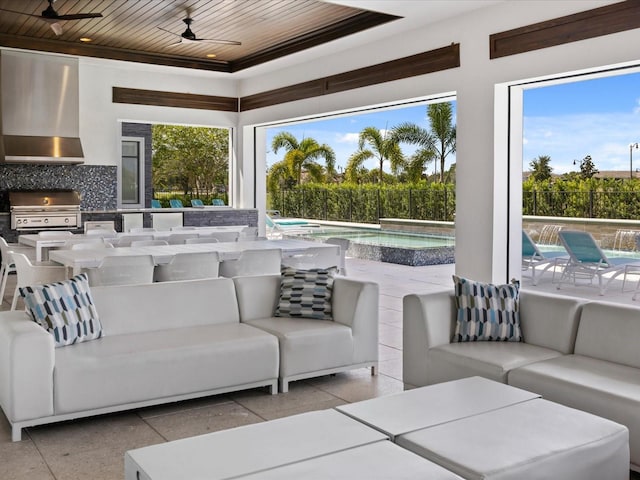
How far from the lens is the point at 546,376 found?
3588 millimetres

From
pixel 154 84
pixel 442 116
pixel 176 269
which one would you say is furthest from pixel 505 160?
pixel 442 116

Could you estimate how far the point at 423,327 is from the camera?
432 centimetres

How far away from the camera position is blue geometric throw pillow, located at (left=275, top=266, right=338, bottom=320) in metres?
4.98

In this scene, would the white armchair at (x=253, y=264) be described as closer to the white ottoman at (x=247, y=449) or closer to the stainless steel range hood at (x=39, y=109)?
the white ottoman at (x=247, y=449)

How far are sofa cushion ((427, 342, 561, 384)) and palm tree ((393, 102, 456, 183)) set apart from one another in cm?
1418

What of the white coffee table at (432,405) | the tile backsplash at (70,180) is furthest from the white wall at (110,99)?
the white coffee table at (432,405)

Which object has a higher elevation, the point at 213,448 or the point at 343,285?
the point at 343,285

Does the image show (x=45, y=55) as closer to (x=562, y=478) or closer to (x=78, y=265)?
(x=78, y=265)

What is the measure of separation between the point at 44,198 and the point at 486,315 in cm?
786

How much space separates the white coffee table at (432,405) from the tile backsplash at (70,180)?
8592 mm

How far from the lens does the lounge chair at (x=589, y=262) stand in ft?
24.5

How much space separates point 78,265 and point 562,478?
4.42m

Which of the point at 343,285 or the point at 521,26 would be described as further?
the point at 521,26

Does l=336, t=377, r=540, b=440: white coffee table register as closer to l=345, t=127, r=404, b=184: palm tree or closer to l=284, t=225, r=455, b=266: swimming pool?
l=284, t=225, r=455, b=266: swimming pool
